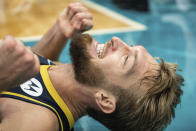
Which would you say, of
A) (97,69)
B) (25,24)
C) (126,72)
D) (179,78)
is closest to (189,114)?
(179,78)

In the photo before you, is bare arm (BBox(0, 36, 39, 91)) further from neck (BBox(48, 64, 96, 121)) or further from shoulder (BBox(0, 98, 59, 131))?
neck (BBox(48, 64, 96, 121))

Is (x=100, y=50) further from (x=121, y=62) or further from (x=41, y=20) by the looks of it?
(x=41, y=20)

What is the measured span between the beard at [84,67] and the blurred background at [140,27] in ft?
1.37

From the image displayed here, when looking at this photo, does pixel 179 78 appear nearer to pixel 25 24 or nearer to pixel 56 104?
pixel 56 104

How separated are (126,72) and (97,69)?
5.3 inches

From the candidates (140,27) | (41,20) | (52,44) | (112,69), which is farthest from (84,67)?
(41,20)

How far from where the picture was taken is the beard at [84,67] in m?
0.98

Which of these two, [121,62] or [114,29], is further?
[114,29]

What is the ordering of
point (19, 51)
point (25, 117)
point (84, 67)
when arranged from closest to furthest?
point (19, 51)
point (25, 117)
point (84, 67)

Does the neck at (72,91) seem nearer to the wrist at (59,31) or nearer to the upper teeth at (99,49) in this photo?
the upper teeth at (99,49)

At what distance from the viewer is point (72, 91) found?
3.40ft

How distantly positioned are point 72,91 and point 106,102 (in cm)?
17

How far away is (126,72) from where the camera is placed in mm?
996

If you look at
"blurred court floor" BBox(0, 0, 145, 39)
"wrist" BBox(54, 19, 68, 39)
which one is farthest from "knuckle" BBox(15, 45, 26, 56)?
"blurred court floor" BBox(0, 0, 145, 39)
